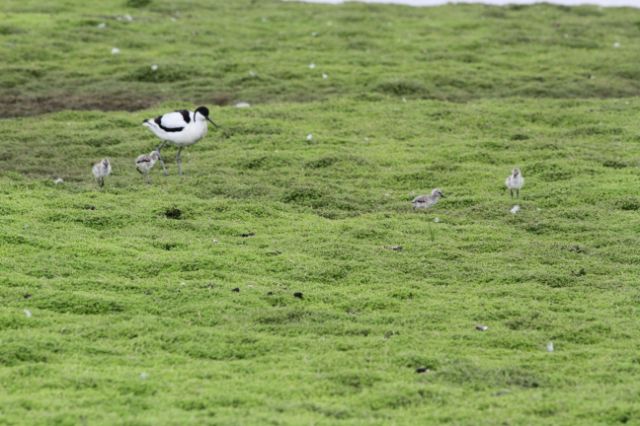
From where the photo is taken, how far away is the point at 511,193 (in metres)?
23.3

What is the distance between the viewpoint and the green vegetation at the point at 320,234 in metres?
12.9

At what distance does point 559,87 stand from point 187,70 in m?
11.2

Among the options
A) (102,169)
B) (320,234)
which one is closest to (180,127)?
(102,169)

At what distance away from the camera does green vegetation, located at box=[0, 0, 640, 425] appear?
42.2ft

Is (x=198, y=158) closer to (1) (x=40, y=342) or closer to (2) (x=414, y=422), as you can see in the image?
(1) (x=40, y=342)

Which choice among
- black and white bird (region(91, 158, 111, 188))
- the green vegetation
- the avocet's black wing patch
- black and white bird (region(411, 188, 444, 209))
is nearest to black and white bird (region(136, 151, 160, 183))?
the green vegetation

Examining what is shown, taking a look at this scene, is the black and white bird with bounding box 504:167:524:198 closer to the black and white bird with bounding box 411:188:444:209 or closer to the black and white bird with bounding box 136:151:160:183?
the black and white bird with bounding box 411:188:444:209

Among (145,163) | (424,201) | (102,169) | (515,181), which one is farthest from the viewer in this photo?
(145,163)

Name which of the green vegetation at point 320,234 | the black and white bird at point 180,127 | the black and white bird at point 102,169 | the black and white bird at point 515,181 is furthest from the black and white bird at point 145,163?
the black and white bird at point 515,181

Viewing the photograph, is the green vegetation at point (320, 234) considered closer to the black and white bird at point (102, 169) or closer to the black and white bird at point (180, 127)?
the black and white bird at point (102, 169)

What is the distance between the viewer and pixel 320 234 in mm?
20016

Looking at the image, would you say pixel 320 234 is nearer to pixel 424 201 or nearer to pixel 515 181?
pixel 424 201

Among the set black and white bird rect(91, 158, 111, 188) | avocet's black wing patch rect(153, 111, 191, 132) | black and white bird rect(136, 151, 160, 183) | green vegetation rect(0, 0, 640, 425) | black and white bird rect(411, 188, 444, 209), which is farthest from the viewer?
avocet's black wing patch rect(153, 111, 191, 132)

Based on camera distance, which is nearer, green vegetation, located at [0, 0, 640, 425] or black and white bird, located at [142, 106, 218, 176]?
green vegetation, located at [0, 0, 640, 425]
